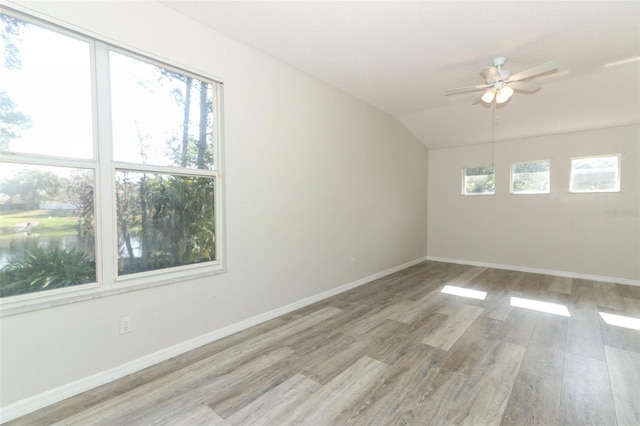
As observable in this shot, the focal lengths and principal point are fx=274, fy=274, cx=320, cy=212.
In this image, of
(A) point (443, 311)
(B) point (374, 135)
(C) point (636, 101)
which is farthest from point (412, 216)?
(C) point (636, 101)

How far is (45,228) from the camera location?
6.01 feet

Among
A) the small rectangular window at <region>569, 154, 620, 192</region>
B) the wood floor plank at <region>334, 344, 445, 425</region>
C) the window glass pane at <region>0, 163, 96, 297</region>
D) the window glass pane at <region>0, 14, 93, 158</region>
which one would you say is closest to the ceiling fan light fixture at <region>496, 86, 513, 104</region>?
the wood floor plank at <region>334, 344, 445, 425</region>

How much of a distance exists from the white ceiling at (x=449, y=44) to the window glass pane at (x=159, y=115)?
0.59 meters

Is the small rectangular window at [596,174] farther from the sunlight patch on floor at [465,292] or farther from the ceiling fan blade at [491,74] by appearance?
the ceiling fan blade at [491,74]

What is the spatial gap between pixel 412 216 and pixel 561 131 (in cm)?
291

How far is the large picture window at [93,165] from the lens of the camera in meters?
1.73

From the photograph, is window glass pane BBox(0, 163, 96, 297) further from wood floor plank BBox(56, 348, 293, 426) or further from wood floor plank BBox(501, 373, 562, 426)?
wood floor plank BBox(501, 373, 562, 426)

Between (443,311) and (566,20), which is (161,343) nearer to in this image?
(443,311)

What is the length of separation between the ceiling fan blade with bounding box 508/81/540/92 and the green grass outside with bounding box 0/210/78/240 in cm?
408

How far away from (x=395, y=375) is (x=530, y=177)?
505 centimetres

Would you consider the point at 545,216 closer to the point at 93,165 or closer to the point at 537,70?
the point at 537,70

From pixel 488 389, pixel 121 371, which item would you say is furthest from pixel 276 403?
pixel 488 389

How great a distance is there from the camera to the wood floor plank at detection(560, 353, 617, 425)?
1.67 meters

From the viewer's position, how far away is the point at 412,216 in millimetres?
5832
